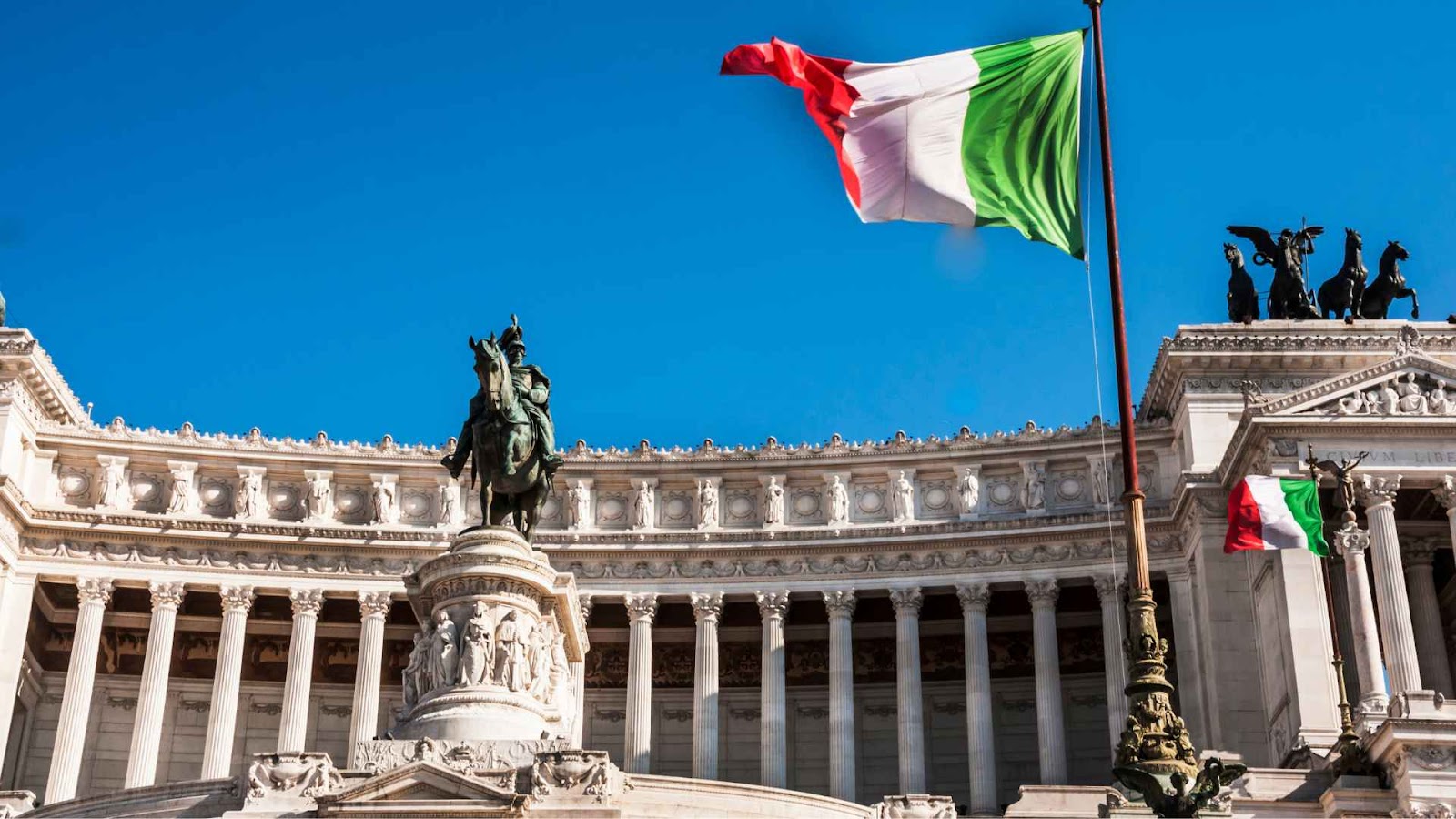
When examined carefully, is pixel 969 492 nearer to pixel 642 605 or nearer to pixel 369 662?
pixel 642 605

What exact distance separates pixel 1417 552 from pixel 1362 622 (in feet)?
31.1

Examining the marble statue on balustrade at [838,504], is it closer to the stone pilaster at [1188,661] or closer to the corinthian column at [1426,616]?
the stone pilaster at [1188,661]

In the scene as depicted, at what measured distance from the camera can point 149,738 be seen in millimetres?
59312

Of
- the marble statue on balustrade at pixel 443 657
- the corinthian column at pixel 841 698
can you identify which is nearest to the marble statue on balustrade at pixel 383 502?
the corinthian column at pixel 841 698

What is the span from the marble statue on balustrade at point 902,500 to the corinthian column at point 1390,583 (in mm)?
15905

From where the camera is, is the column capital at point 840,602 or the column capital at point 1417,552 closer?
the column capital at point 1417,552

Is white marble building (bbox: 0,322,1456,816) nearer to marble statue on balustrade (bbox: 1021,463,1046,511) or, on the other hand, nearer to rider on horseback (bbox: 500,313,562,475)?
marble statue on balustrade (bbox: 1021,463,1046,511)

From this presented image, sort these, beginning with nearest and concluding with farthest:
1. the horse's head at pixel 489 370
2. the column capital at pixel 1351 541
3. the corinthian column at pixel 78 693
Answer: the horse's head at pixel 489 370 < the column capital at pixel 1351 541 < the corinthian column at pixel 78 693

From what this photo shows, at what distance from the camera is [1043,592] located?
60719 millimetres

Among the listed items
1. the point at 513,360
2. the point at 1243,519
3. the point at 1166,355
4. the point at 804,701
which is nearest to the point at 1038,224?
the point at 513,360

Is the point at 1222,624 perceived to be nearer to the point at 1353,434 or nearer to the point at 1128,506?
the point at 1353,434

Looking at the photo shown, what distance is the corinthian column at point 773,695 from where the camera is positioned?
197ft

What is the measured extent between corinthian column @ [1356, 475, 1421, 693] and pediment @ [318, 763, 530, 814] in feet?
90.1

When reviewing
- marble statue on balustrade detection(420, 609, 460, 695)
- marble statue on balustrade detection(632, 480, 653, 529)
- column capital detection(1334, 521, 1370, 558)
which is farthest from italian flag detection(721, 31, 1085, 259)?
marble statue on balustrade detection(632, 480, 653, 529)
